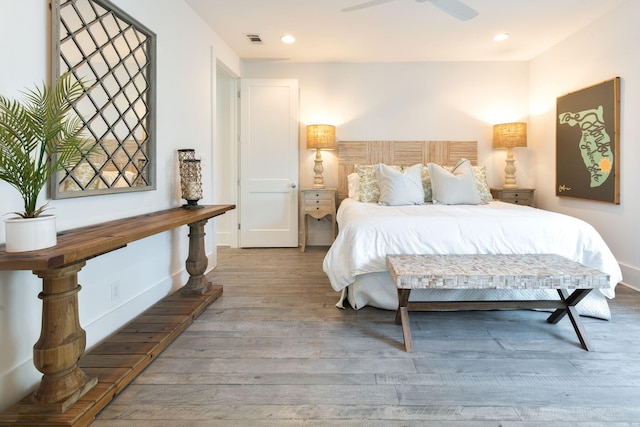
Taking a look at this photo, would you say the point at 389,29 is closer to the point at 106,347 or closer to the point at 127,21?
the point at 127,21

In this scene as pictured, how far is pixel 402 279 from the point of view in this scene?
1915 mm

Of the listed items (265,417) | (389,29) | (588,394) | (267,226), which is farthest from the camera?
(267,226)

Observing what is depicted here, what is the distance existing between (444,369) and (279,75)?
4141 mm

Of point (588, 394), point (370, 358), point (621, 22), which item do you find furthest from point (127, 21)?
point (621, 22)

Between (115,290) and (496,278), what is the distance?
2241mm

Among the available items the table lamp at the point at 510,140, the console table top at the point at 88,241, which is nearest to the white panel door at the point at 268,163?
the console table top at the point at 88,241

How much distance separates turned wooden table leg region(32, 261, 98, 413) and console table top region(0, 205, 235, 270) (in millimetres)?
91

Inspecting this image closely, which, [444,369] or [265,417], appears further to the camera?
[444,369]

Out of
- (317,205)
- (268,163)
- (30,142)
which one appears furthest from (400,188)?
(30,142)

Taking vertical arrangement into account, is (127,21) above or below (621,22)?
below

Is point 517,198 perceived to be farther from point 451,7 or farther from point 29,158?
point 29,158

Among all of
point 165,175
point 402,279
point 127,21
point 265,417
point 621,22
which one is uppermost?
point 621,22

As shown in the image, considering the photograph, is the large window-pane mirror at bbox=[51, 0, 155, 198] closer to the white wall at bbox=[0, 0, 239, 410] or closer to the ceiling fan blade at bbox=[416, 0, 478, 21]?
the white wall at bbox=[0, 0, 239, 410]

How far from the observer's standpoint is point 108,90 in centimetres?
200
